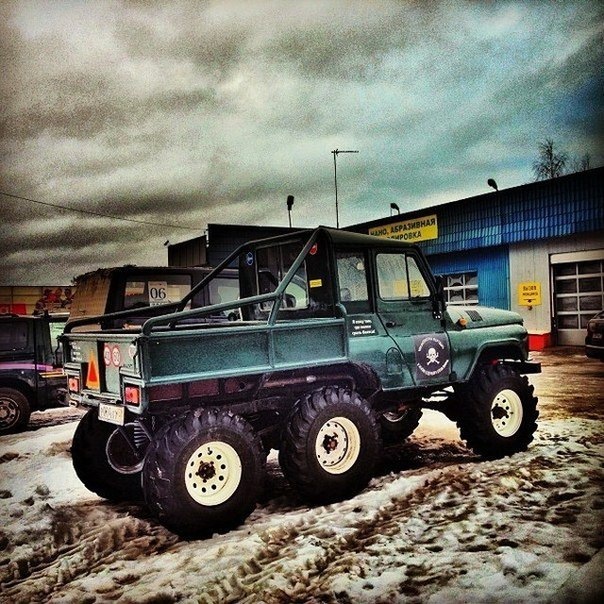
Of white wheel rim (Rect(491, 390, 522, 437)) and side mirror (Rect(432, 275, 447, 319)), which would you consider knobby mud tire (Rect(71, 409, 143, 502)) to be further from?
white wheel rim (Rect(491, 390, 522, 437))

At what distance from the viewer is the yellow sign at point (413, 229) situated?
1630 centimetres

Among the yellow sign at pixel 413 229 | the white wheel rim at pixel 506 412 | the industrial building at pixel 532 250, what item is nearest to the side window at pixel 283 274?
the white wheel rim at pixel 506 412

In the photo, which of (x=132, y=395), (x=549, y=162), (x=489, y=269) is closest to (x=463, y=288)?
(x=489, y=269)

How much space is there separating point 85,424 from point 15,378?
3182 millimetres

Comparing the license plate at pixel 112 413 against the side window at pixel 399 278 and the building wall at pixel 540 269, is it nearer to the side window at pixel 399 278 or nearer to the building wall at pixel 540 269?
the side window at pixel 399 278

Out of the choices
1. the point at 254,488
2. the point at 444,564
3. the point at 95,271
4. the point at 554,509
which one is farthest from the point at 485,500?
the point at 95,271

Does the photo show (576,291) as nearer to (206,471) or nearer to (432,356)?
(432,356)

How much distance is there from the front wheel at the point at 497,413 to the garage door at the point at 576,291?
29.4 feet

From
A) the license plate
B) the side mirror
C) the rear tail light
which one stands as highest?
the side mirror

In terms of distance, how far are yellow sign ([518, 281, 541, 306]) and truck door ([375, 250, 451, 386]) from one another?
1005 cm

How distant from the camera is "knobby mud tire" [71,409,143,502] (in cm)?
464

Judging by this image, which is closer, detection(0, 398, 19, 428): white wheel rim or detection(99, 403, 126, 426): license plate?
detection(99, 403, 126, 426): license plate

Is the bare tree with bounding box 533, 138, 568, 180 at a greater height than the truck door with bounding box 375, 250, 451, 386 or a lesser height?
greater

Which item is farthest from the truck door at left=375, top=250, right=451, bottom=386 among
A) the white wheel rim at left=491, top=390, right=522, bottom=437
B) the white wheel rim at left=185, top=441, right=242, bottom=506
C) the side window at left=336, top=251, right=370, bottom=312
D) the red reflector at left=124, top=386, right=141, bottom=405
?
the red reflector at left=124, top=386, right=141, bottom=405
